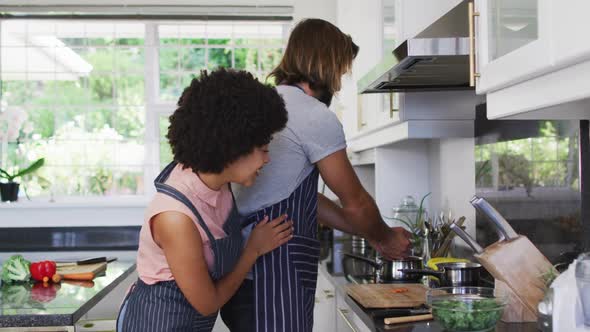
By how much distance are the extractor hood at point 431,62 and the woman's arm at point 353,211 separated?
1.04 feet

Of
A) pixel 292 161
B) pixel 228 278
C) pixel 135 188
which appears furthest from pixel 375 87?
pixel 135 188

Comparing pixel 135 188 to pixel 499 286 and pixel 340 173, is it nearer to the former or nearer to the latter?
pixel 340 173

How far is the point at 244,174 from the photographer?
5.16ft

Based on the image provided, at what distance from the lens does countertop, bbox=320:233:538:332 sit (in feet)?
5.21

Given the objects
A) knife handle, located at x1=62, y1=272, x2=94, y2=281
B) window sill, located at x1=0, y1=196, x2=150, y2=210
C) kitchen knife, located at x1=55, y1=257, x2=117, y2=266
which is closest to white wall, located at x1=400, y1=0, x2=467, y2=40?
knife handle, located at x1=62, y1=272, x2=94, y2=281

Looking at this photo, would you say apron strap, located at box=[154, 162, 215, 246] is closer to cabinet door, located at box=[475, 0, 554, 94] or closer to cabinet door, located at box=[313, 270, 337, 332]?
cabinet door, located at box=[475, 0, 554, 94]

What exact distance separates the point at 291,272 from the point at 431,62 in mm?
674

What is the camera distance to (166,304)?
5.42ft

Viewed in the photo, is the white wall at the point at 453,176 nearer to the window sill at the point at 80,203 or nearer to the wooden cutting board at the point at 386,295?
the wooden cutting board at the point at 386,295

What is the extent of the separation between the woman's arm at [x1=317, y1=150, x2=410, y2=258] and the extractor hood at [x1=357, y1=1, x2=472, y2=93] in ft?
Result: 1.04

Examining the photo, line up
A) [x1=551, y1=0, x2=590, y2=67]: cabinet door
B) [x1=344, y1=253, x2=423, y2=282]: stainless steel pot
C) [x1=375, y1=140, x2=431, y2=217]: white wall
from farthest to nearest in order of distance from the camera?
[x1=375, y1=140, x2=431, y2=217]: white wall
[x1=344, y1=253, x2=423, y2=282]: stainless steel pot
[x1=551, y1=0, x2=590, y2=67]: cabinet door

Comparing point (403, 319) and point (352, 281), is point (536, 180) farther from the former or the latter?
point (352, 281)

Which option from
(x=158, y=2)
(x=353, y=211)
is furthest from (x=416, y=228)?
(x=158, y=2)

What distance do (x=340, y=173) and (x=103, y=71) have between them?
3458mm
